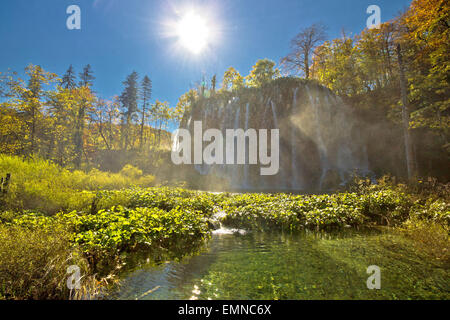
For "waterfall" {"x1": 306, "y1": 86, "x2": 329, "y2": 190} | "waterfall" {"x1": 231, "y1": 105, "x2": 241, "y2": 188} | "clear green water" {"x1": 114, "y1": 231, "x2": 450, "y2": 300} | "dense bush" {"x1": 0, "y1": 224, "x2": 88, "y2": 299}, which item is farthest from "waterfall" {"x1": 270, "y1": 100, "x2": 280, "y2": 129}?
"dense bush" {"x1": 0, "y1": 224, "x2": 88, "y2": 299}

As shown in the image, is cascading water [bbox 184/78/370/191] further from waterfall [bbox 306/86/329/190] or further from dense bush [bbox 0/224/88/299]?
dense bush [bbox 0/224/88/299]

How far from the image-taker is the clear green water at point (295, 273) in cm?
304

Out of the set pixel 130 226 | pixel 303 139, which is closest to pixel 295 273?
pixel 130 226

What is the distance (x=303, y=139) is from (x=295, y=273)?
23.1m

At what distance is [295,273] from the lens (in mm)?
3684

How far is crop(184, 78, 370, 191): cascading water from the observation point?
74.6ft

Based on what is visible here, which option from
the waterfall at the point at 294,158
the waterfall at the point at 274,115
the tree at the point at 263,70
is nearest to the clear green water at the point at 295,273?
the waterfall at the point at 294,158

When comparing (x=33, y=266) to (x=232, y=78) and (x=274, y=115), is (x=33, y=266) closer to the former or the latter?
(x=274, y=115)

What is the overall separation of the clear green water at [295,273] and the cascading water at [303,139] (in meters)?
16.5

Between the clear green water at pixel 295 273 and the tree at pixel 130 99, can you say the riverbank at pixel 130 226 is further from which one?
the tree at pixel 130 99

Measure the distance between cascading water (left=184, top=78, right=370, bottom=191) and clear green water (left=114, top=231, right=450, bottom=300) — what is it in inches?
649

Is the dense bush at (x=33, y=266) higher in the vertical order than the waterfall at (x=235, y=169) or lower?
lower
